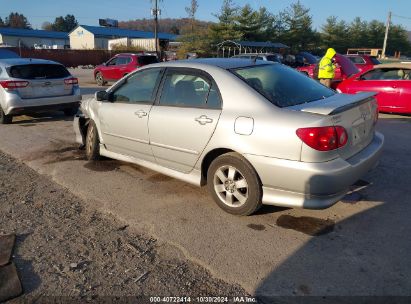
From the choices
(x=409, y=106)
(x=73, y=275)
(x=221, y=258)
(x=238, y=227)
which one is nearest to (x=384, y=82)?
(x=409, y=106)

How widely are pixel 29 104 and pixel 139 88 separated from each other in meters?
4.95

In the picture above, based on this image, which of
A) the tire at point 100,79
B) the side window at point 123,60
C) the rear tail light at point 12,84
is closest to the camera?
the rear tail light at point 12,84

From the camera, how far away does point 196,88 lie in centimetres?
415

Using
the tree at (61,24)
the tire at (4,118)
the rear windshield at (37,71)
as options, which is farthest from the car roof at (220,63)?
the tree at (61,24)

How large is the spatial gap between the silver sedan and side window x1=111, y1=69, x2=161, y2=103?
1cm

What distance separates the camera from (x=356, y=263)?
3025mm

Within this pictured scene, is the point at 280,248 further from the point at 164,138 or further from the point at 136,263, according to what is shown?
the point at 164,138

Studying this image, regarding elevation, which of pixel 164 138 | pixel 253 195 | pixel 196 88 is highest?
pixel 196 88

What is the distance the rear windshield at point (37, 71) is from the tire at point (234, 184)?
648 cm

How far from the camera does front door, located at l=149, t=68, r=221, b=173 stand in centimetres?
394

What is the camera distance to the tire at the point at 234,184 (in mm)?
3648

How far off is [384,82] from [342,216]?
21.7 feet

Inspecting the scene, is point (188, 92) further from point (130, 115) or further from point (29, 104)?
point (29, 104)

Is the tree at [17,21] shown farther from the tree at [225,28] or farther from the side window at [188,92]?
the side window at [188,92]
